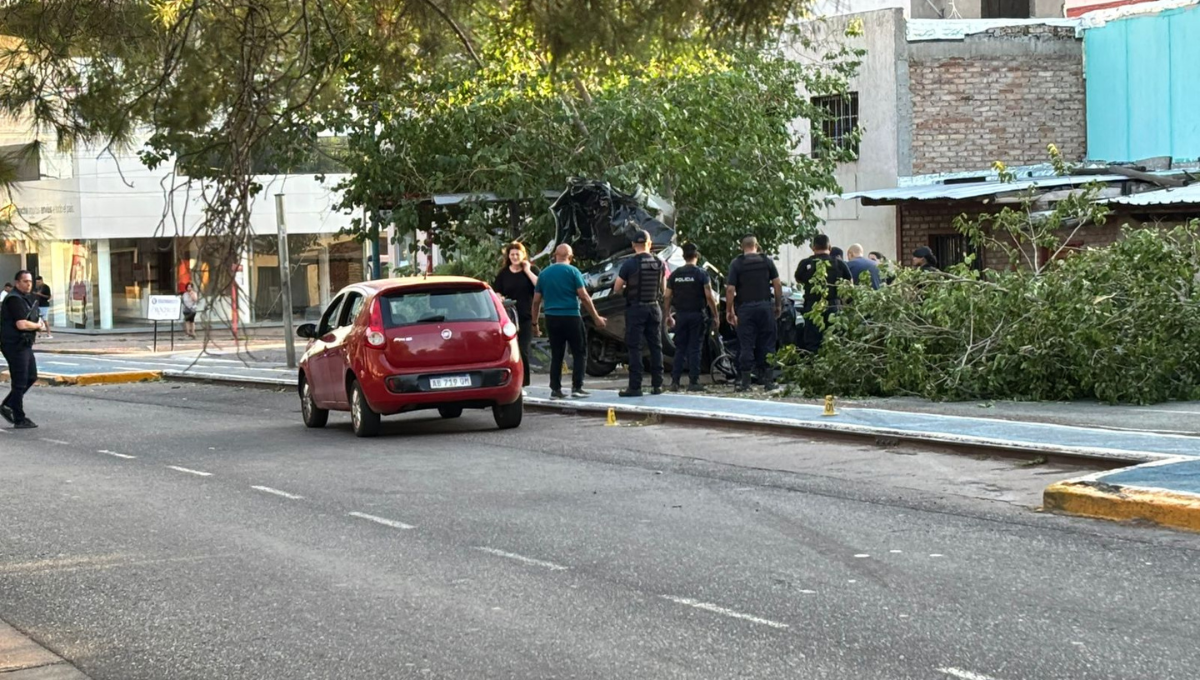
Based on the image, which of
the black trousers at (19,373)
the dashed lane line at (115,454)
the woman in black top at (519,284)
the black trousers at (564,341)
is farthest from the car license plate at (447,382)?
the black trousers at (19,373)

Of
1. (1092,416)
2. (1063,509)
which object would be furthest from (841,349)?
(1063,509)

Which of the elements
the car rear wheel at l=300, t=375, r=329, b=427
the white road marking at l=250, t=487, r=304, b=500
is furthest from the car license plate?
the white road marking at l=250, t=487, r=304, b=500

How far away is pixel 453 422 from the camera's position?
711 inches

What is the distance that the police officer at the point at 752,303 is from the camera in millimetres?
18531

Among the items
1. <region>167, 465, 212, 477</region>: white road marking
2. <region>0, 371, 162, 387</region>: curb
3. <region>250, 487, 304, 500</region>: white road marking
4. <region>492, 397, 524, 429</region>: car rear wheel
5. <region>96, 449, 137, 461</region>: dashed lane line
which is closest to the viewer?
<region>250, 487, 304, 500</region>: white road marking

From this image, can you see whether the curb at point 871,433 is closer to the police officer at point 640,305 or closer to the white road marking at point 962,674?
A: the police officer at point 640,305

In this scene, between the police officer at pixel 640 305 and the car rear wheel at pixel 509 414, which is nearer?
the car rear wheel at pixel 509 414

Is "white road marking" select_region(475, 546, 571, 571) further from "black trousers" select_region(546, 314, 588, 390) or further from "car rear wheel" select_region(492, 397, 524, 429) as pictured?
"black trousers" select_region(546, 314, 588, 390)

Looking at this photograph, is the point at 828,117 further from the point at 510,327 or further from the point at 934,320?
the point at 510,327

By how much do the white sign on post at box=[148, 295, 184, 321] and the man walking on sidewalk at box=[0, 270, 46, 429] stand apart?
18.8 meters

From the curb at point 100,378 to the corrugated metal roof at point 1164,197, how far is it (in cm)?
1800

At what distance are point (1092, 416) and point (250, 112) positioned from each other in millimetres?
9464

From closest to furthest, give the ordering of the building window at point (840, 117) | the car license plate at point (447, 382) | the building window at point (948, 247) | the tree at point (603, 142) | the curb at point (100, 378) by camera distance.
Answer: the car license plate at point (447, 382) < the tree at point (603, 142) < the building window at point (948, 247) < the curb at point (100, 378) < the building window at point (840, 117)

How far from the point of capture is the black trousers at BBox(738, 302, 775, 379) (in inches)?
732
